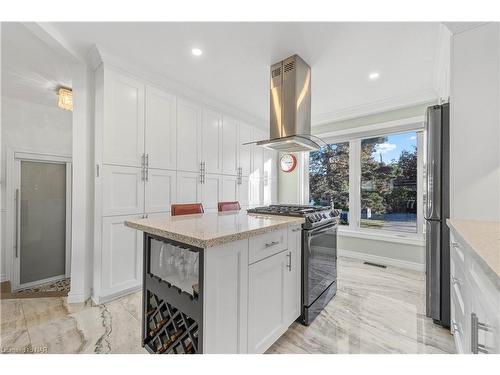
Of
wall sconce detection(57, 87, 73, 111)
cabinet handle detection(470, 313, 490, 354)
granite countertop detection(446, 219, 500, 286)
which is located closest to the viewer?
granite countertop detection(446, 219, 500, 286)

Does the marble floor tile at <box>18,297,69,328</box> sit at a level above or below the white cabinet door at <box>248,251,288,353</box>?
below

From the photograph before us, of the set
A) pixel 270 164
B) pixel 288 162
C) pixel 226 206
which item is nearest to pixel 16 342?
pixel 226 206

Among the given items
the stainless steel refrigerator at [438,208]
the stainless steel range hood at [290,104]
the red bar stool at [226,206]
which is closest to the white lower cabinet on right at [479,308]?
the stainless steel refrigerator at [438,208]

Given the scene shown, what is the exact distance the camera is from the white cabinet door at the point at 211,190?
3.26 metres

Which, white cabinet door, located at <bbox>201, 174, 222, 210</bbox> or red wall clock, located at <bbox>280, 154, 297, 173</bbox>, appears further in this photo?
red wall clock, located at <bbox>280, 154, 297, 173</bbox>

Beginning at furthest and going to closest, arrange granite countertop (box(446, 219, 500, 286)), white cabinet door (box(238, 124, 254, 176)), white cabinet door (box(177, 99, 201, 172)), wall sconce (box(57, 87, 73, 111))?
white cabinet door (box(238, 124, 254, 176)), white cabinet door (box(177, 99, 201, 172)), wall sconce (box(57, 87, 73, 111)), granite countertop (box(446, 219, 500, 286))

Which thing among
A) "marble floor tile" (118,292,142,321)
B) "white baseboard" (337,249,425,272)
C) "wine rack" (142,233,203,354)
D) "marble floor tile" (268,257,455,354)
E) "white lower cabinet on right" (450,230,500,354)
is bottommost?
"marble floor tile" (118,292,142,321)

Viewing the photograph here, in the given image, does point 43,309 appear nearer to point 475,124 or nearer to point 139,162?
point 139,162

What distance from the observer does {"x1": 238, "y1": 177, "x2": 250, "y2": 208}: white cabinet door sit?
3918mm

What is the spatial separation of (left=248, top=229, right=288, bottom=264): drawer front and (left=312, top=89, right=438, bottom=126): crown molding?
2.96m

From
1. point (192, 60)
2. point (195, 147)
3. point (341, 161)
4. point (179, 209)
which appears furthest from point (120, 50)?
point (341, 161)

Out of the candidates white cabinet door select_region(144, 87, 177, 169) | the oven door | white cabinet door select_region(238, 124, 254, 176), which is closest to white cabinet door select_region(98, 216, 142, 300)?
white cabinet door select_region(144, 87, 177, 169)

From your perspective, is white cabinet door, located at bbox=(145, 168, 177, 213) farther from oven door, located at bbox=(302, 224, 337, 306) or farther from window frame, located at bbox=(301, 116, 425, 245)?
window frame, located at bbox=(301, 116, 425, 245)

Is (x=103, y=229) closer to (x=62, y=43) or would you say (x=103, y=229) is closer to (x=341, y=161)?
(x=62, y=43)
